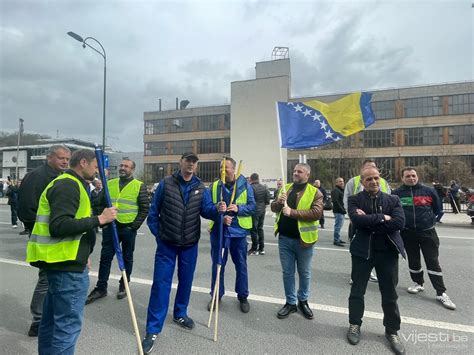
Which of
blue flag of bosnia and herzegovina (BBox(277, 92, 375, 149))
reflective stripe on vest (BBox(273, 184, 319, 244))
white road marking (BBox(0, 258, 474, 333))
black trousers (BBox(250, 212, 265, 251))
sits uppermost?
blue flag of bosnia and herzegovina (BBox(277, 92, 375, 149))

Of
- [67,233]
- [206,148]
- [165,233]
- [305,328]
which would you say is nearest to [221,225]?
[165,233]

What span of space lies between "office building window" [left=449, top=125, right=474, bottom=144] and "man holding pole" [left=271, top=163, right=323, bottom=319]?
5059 centimetres

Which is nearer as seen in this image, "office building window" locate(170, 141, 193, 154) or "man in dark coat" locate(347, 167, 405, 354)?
"man in dark coat" locate(347, 167, 405, 354)

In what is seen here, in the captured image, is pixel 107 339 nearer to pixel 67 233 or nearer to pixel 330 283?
pixel 67 233

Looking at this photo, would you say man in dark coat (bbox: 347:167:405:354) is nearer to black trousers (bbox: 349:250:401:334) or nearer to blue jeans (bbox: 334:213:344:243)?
black trousers (bbox: 349:250:401:334)

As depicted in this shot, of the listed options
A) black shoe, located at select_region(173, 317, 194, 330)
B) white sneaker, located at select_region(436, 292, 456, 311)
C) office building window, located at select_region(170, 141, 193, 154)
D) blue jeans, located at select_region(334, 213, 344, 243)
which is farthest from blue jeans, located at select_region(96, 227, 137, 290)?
office building window, located at select_region(170, 141, 193, 154)

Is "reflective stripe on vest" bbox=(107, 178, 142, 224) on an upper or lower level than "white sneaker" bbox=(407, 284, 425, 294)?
upper

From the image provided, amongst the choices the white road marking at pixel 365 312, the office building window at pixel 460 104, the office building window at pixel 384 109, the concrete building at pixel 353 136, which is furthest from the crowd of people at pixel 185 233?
the office building window at pixel 460 104

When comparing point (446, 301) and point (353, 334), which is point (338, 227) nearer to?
point (446, 301)

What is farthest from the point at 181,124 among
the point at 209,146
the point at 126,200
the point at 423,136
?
the point at 126,200

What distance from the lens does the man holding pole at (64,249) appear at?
95.8 inches

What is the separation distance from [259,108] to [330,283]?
49.3 meters

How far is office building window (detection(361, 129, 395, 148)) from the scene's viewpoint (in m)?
46.9

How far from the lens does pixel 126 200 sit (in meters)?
4.78
